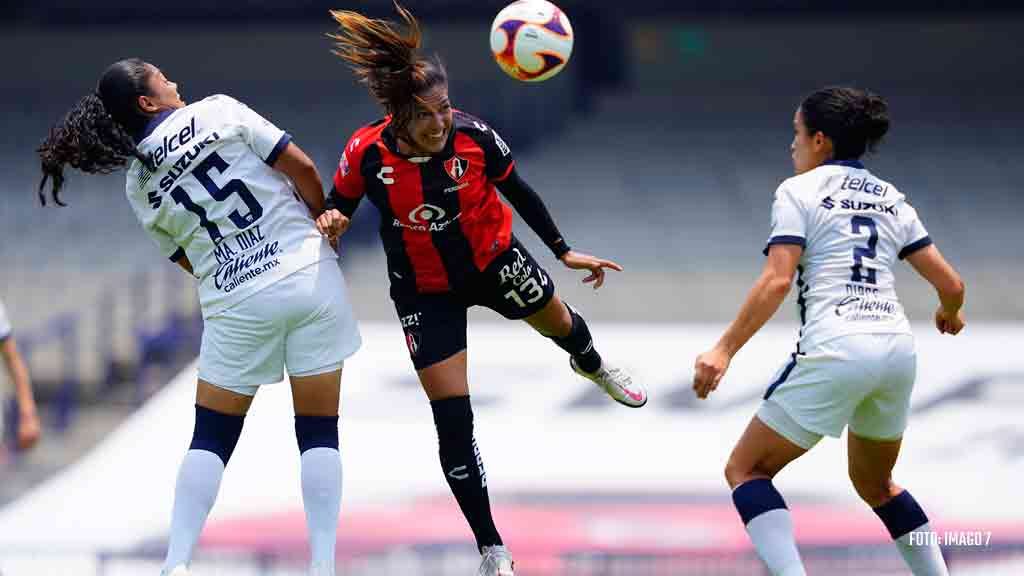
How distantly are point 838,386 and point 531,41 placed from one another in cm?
196

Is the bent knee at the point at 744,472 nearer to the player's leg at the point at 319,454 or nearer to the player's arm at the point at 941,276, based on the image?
the player's arm at the point at 941,276

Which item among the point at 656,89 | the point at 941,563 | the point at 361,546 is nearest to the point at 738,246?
the point at 656,89

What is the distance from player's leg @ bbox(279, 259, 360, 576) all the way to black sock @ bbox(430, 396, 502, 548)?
575mm

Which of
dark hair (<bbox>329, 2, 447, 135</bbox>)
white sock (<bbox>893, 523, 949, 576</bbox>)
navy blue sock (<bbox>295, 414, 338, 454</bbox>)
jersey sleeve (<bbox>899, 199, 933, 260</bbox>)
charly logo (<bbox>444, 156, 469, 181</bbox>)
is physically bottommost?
navy blue sock (<bbox>295, 414, 338, 454</bbox>)

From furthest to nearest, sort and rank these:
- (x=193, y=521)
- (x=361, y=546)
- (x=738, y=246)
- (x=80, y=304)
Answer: (x=738, y=246), (x=80, y=304), (x=361, y=546), (x=193, y=521)

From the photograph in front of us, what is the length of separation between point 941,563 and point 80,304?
11020mm

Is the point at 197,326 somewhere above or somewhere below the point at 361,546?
below

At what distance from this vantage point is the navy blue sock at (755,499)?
4.95 metres

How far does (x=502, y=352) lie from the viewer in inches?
426

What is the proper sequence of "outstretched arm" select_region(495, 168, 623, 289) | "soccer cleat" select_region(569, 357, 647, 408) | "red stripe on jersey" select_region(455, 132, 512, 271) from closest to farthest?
"red stripe on jersey" select_region(455, 132, 512, 271), "outstretched arm" select_region(495, 168, 623, 289), "soccer cleat" select_region(569, 357, 647, 408)

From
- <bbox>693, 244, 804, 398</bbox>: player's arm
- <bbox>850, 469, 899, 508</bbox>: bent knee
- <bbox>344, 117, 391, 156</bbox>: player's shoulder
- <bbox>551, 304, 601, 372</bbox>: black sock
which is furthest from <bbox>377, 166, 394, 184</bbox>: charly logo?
<bbox>850, 469, 899, 508</bbox>: bent knee

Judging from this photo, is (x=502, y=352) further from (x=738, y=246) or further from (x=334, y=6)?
(x=334, y=6)

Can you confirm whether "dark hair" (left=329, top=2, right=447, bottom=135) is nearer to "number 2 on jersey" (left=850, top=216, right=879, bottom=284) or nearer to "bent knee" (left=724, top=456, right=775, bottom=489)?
"number 2 on jersey" (left=850, top=216, right=879, bottom=284)

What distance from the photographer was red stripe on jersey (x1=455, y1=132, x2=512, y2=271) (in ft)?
18.1
